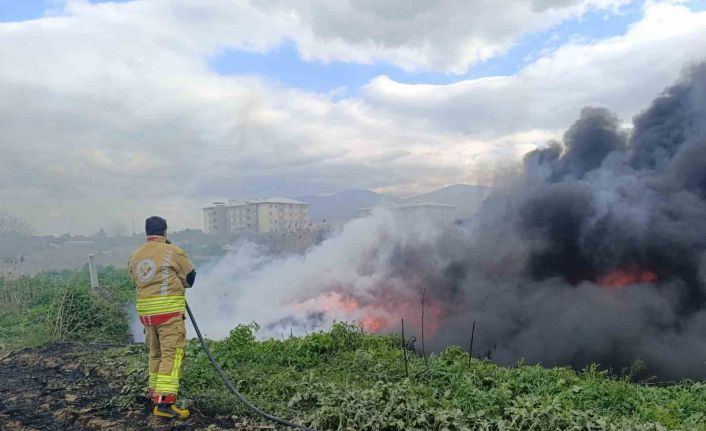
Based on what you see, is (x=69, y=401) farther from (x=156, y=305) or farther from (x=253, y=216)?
(x=253, y=216)

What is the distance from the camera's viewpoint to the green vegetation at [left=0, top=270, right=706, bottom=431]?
565cm

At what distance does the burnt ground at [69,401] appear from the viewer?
6188 mm

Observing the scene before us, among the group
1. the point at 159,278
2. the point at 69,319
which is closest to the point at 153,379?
the point at 159,278

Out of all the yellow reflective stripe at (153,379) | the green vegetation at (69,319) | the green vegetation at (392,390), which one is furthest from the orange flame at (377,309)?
the yellow reflective stripe at (153,379)

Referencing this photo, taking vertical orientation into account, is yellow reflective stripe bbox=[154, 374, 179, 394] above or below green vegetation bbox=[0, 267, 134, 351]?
above

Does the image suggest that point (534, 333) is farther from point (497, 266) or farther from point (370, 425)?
point (370, 425)

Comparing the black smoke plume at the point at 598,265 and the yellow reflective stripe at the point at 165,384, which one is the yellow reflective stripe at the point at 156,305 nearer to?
the yellow reflective stripe at the point at 165,384

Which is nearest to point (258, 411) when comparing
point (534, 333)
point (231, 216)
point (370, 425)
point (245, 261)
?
point (370, 425)

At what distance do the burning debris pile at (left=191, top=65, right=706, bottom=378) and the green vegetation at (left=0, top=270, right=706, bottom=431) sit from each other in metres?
7.02

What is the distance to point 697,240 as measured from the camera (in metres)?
15.8

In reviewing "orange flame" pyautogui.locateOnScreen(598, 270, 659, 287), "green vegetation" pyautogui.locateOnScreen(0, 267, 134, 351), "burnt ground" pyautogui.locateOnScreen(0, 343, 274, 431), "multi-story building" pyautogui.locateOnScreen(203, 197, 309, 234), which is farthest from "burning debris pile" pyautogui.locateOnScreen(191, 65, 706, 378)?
"multi-story building" pyautogui.locateOnScreen(203, 197, 309, 234)

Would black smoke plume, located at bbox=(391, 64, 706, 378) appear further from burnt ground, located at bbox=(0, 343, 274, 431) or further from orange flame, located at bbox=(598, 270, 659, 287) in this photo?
burnt ground, located at bbox=(0, 343, 274, 431)

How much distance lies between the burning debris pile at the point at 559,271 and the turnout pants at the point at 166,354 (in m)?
10.7

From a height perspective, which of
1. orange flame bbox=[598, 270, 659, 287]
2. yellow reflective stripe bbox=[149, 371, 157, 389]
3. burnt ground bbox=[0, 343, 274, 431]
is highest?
yellow reflective stripe bbox=[149, 371, 157, 389]
